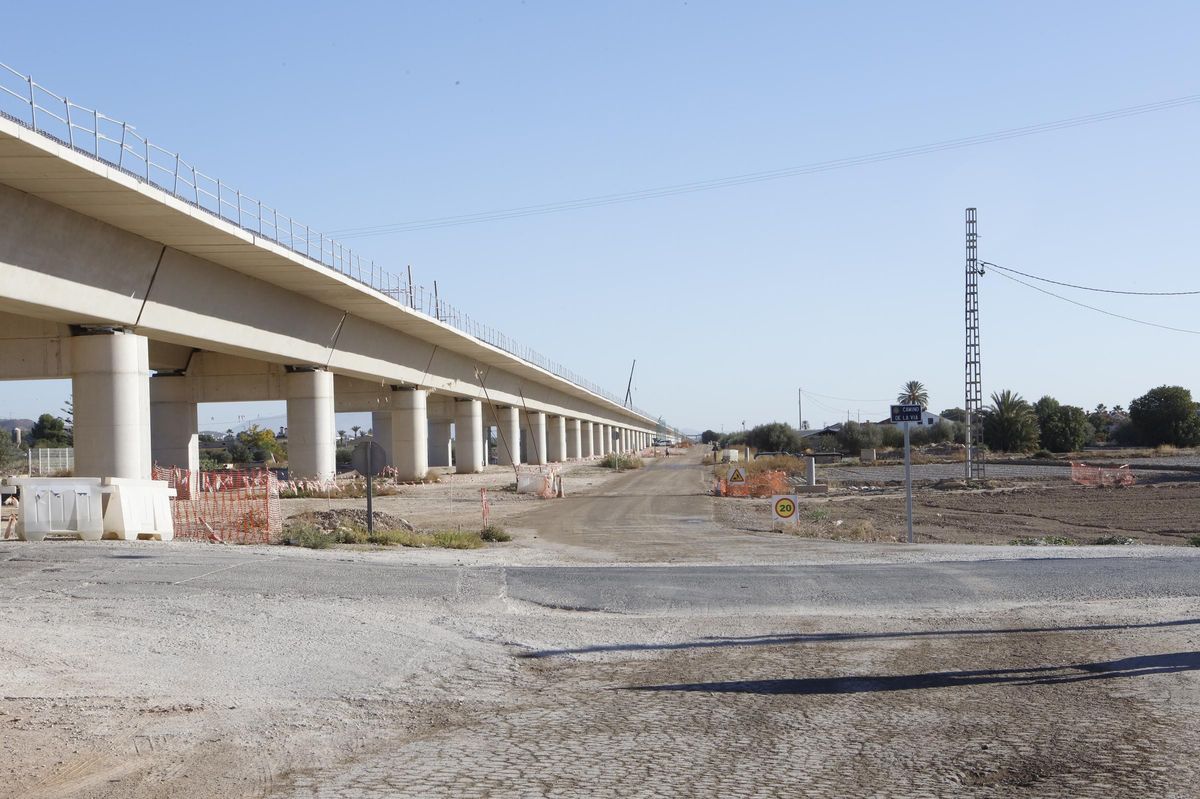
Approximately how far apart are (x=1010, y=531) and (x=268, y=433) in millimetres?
155142

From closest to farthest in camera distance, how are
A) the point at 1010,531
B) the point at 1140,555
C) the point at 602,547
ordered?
the point at 1140,555
the point at 602,547
the point at 1010,531

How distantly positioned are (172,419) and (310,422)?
5.97 metres

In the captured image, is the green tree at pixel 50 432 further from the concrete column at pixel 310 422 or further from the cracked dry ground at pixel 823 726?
the cracked dry ground at pixel 823 726

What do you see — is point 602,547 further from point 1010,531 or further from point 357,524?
point 1010,531

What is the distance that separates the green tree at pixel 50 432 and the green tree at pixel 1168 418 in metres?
114

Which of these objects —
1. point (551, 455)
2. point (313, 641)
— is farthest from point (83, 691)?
point (551, 455)

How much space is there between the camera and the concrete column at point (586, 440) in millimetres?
141250

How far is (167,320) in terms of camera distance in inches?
1184

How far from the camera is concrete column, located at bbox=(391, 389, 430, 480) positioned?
194 feet

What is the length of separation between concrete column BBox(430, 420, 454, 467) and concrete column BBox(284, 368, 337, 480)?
189 ft

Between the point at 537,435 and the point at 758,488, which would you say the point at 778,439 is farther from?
the point at 758,488

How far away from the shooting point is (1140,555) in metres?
19.4

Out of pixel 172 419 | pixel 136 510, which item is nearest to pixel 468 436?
pixel 172 419

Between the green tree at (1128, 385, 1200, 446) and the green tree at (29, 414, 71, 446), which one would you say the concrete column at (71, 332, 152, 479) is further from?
the green tree at (1128, 385, 1200, 446)
